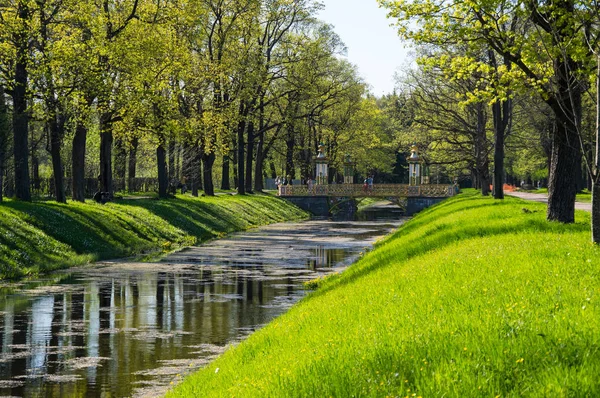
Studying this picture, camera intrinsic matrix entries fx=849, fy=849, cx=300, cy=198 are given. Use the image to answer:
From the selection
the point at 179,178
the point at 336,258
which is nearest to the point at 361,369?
the point at 336,258

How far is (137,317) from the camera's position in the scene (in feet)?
68.7

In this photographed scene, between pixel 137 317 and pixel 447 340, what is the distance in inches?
502

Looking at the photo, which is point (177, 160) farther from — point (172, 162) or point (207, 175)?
point (207, 175)

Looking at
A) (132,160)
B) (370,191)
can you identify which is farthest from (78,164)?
(370,191)

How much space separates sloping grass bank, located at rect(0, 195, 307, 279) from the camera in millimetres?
30094

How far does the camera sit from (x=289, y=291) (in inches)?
1014

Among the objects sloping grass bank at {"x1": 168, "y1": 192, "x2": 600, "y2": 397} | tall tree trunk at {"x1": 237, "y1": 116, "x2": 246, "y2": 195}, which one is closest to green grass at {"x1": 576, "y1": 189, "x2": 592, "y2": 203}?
tall tree trunk at {"x1": 237, "y1": 116, "x2": 246, "y2": 195}

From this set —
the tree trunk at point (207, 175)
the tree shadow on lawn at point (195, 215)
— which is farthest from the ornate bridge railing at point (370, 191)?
the tree shadow on lawn at point (195, 215)

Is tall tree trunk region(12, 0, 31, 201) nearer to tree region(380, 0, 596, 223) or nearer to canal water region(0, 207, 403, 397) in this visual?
canal water region(0, 207, 403, 397)

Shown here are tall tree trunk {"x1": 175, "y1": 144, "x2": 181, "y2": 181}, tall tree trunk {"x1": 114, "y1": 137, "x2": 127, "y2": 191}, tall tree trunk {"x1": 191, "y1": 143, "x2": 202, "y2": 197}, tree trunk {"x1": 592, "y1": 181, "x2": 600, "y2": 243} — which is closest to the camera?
tree trunk {"x1": 592, "y1": 181, "x2": 600, "y2": 243}

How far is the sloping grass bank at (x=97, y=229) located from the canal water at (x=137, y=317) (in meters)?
1.75

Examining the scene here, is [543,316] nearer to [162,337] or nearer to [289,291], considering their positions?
[162,337]

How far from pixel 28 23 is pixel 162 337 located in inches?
832

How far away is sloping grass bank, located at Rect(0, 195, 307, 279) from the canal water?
175 cm
